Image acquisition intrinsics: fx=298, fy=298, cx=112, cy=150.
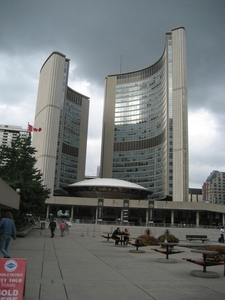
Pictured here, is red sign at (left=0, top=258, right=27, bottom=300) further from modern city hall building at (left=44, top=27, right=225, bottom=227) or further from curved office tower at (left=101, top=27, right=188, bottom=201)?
curved office tower at (left=101, top=27, right=188, bottom=201)

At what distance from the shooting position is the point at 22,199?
30875 mm

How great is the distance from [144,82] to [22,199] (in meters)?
113

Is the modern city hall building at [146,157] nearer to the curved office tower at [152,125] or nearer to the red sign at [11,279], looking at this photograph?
the curved office tower at [152,125]

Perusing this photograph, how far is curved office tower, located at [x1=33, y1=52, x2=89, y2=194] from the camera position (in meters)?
105

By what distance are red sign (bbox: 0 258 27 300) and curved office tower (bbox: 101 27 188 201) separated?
303 ft

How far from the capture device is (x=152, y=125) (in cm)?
12519

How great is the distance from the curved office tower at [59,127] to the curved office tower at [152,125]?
12.4 meters

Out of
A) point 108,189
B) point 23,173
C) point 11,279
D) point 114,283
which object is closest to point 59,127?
point 108,189

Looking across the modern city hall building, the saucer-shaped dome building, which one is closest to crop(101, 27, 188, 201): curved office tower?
the modern city hall building

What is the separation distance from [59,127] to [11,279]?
424 feet

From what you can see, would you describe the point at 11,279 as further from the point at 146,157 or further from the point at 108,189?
the point at 146,157

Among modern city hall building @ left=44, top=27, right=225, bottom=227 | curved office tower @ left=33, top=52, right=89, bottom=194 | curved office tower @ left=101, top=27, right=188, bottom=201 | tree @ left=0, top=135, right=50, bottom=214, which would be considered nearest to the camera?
tree @ left=0, top=135, right=50, bottom=214

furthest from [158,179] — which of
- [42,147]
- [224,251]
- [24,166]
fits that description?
[224,251]

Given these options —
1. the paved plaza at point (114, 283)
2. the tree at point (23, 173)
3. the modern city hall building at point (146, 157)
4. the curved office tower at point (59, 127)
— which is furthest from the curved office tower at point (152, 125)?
the paved plaza at point (114, 283)
